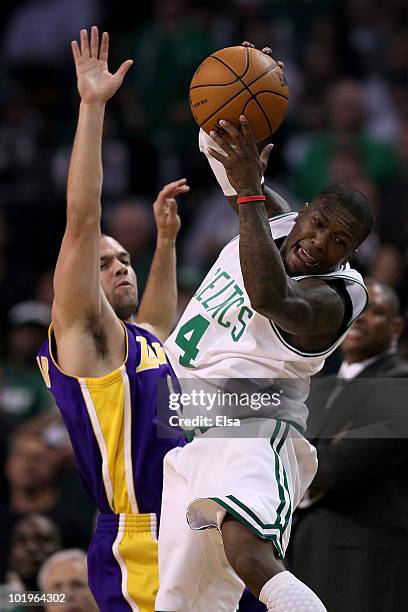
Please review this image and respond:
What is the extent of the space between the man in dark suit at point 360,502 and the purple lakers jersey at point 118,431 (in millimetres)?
1077

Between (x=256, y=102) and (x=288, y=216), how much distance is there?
22.8 inches

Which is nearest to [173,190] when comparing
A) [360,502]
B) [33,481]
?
[360,502]

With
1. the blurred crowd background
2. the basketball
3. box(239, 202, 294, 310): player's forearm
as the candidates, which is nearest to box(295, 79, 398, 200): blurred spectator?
the blurred crowd background

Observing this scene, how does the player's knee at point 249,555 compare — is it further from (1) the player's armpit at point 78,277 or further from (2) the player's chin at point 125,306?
(2) the player's chin at point 125,306

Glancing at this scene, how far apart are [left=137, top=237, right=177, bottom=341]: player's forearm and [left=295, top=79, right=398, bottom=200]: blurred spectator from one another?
4.52 metres

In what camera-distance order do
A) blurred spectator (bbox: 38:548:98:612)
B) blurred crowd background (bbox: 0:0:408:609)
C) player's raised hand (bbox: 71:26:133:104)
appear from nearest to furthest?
player's raised hand (bbox: 71:26:133:104), blurred spectator (bbox: 38:548:98:612), blurred crowd background (bbox: 0:0:408:609)

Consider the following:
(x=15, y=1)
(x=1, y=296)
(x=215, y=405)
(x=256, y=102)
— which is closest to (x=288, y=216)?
(x=256, y=102)


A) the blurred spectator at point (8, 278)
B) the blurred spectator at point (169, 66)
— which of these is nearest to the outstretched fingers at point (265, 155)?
the blurred spectator at point (8, 278)

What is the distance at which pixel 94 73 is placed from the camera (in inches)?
196

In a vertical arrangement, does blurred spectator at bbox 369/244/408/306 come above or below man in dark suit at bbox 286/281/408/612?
above

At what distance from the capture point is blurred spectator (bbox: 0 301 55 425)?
354 inches

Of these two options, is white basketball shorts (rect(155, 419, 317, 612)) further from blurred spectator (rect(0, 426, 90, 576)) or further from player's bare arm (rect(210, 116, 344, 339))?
blurred spectator (rect(0, 426, 90, 576))

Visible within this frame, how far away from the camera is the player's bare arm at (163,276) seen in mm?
→ 6000

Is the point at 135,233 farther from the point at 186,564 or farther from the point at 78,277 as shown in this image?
the point at 186,564
